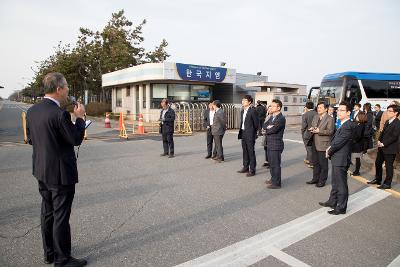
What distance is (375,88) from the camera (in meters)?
18.0

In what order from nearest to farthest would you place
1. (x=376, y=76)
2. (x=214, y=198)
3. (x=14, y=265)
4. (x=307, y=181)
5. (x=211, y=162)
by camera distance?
(x=14, y=265), (x=214, y=198), (x=307, y=181), (x=211, y=162), (x=376, y=76)

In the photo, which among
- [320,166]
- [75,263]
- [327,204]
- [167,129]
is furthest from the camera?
[167,129]

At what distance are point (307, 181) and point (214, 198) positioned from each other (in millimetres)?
2617

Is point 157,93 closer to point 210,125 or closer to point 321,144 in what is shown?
point 210,125

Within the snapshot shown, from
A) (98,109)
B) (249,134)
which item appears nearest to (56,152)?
(249,134)

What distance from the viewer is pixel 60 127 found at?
2830 mm

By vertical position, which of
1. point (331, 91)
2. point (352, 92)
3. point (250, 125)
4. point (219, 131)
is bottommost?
point (219, 131)

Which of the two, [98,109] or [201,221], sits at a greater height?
[98,109]

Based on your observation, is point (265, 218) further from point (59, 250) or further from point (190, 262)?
point (59, 250)

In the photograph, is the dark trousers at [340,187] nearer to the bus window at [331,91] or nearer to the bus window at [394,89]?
the bus window at [331,91]

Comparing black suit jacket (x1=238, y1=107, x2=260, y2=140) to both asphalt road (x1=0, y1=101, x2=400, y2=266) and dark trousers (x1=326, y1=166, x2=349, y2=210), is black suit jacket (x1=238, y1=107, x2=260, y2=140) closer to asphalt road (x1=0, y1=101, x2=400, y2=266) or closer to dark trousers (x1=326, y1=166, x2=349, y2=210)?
asphalt road (x1=0, y1=101, x2=400, y2=266)

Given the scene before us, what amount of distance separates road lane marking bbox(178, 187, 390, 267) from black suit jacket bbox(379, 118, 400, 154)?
1.65m

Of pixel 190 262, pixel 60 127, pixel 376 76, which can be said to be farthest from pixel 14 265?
pixel 376 76

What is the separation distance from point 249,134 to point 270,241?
379 centimetres
